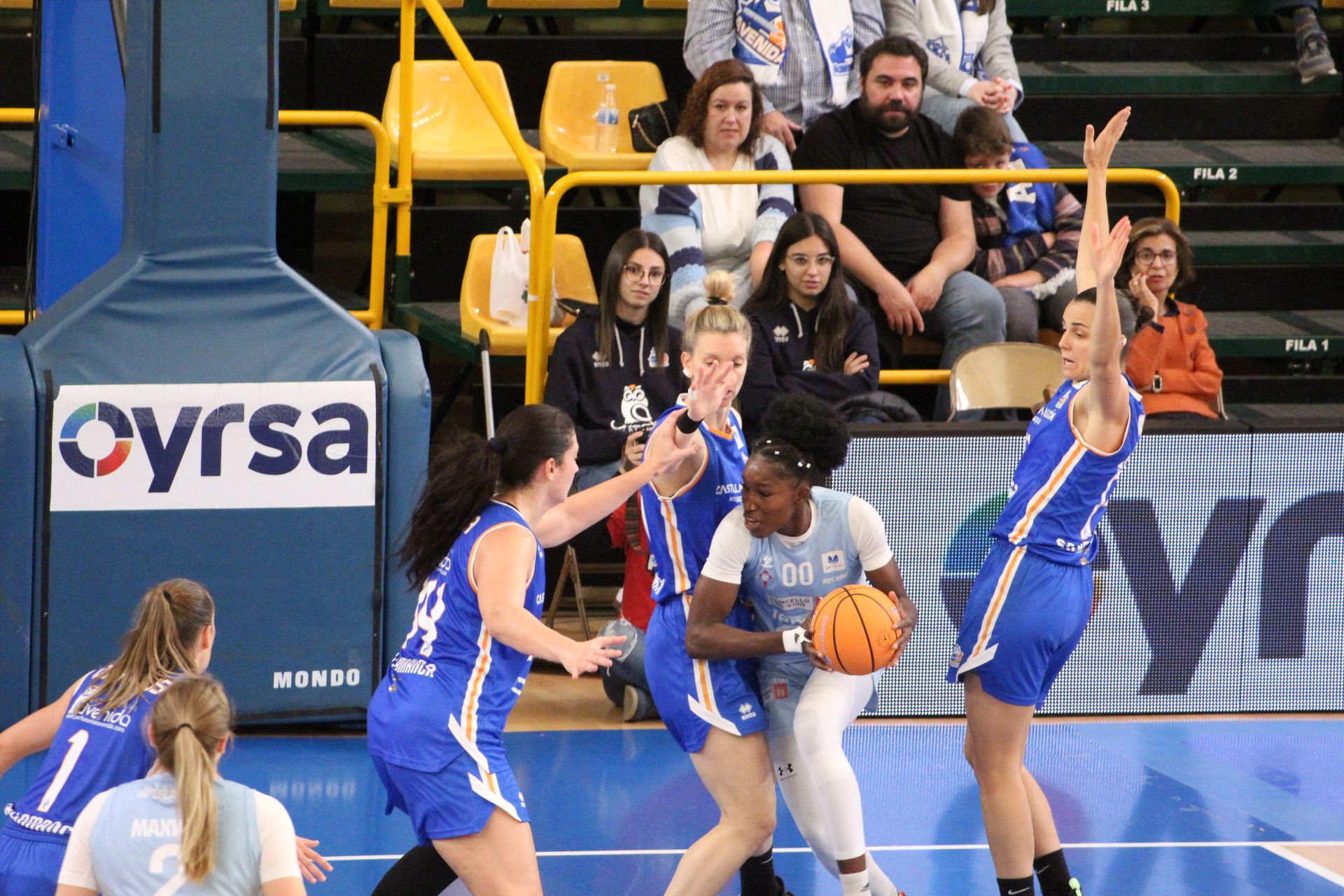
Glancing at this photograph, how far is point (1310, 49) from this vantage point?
36.6 feet

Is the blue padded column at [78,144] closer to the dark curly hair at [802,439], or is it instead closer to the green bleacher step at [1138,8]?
the dark curly hair at [802,439]

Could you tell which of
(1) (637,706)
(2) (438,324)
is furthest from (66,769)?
(2) (438,324)

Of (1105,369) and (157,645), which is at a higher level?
(1105,369)

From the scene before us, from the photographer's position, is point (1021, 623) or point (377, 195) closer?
point (1021, 623)

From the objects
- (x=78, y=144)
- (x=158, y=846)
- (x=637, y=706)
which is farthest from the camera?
(x=78, y=144)

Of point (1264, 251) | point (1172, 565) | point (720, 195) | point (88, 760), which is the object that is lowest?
point (1172, 565)

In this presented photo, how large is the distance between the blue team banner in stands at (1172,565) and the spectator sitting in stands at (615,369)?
2.89 ft

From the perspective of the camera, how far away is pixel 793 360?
25.1 feet

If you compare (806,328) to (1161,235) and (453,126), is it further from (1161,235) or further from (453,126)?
(453,126)

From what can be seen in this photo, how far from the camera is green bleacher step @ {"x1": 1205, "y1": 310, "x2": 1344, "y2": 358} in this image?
9.55 metres

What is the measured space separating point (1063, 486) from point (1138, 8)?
7.14 meters

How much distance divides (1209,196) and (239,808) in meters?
9.05

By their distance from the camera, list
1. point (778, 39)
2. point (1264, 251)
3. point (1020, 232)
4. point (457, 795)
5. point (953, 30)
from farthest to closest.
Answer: point (1264, 251) → point (953, 30) → point (778, 39) → point (1020, 232) → point (457, 795)

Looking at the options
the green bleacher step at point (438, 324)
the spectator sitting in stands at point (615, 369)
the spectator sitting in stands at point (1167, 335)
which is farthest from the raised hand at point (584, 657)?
the green bleacher step at point (438, 324)
